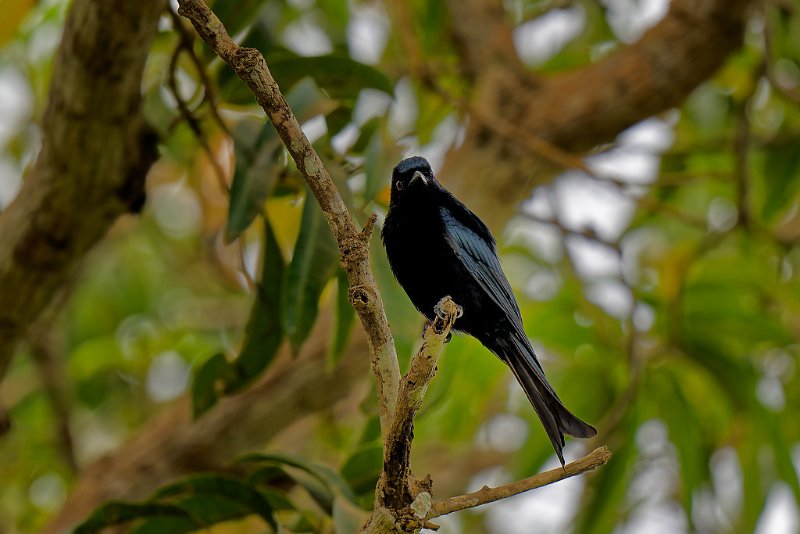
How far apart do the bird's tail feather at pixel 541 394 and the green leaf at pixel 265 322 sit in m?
1.21

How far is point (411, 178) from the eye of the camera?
231cm

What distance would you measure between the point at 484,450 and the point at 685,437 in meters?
1.74

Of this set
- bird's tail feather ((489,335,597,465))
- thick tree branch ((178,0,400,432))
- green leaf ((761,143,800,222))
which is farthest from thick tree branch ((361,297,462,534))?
green leaf ((761,143,800,222))

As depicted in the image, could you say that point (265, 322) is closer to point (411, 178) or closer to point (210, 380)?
point (210, 380)

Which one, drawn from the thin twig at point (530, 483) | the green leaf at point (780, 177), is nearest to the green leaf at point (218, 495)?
the thin twig at point (530, 483)

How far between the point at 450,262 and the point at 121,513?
57.5 inches

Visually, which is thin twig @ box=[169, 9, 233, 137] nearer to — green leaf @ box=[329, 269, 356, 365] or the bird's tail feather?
green leaf @ box=[329, 269, 356, 365]

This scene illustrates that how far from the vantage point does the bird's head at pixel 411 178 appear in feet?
7.58

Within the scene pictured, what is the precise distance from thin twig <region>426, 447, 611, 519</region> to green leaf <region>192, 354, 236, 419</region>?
5.11 feet

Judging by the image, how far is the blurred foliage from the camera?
10.1ft

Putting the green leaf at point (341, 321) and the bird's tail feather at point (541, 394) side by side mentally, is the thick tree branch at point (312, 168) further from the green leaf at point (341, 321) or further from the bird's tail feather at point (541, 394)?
the green leaf at point (341, 321)

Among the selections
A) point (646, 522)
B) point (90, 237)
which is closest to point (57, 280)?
point (90, 237)

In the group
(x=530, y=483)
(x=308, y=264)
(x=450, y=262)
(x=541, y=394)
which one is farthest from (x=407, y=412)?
(x=308, y=264)

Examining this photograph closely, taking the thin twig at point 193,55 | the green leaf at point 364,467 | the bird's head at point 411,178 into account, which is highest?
the thin twig at point 193,55
